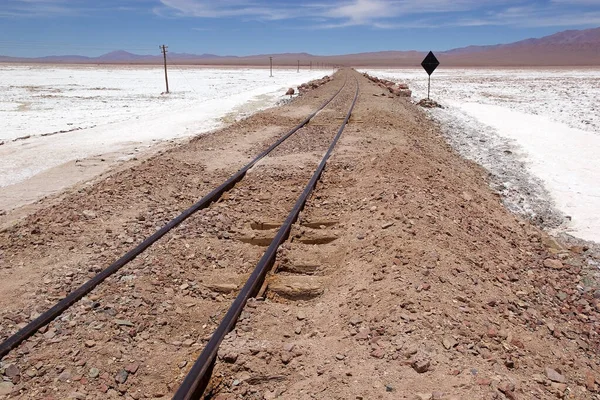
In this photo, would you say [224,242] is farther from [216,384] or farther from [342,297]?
[216,384]

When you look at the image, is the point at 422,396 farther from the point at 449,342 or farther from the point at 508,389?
the point at 449,342

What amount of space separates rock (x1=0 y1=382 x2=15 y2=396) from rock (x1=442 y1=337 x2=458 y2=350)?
3355mm

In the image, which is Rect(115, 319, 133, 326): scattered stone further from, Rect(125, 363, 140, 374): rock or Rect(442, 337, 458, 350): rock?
Rect(442, 337, 458, 350): rock

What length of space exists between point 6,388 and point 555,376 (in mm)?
4233

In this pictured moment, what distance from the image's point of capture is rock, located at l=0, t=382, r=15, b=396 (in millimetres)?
3830

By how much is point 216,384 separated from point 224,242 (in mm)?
2950

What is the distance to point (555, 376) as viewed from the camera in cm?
404

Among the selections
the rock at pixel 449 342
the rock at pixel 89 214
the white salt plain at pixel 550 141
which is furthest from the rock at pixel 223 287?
the white salt plain at pixel 550 141

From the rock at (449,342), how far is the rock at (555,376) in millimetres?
Result: 751

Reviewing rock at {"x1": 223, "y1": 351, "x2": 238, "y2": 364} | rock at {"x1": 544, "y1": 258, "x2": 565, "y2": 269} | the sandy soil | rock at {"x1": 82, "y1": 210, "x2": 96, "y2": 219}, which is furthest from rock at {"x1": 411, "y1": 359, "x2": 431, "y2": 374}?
rock at {"x1": 82, "y1": 210, "x2": 96, "y2": 219}

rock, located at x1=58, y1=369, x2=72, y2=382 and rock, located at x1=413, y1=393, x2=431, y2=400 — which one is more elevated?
rock, located at x1=413, y1=393, x2=431, y2=400

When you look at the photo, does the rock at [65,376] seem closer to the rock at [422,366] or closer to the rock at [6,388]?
the rock at [6,388]

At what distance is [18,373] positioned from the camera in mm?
3994

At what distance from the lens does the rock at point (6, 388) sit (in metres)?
3.83
